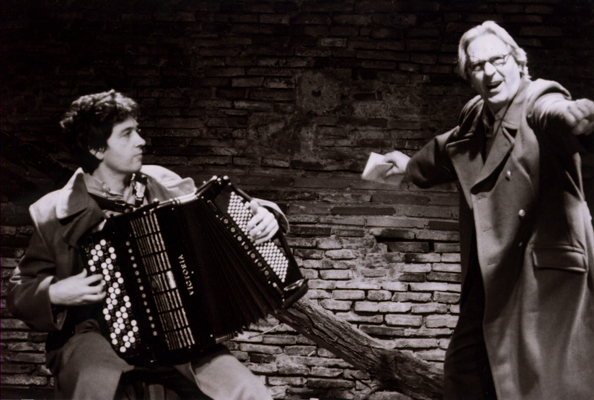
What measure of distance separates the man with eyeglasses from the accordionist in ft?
2.84

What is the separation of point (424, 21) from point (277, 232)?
1748 millimetres

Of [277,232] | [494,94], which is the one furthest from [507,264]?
[277,232]

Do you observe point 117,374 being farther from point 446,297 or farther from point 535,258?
point 446,297

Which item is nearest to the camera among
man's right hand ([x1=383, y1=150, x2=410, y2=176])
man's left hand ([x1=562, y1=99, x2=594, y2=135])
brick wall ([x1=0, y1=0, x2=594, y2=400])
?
man's left hand ([x1=562, y1=99, x2=594, y2=135])

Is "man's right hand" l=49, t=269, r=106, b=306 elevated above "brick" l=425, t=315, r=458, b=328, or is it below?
above

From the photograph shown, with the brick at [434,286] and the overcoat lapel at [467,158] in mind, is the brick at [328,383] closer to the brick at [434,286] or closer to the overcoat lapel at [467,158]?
the brick at [434,286]

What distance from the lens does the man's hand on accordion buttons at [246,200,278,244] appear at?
8.50ft

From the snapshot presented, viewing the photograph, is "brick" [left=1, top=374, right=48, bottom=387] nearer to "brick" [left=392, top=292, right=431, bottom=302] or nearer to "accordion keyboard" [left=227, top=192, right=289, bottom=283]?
"accordion keyboard" [left=227, top=192, right=289, bottom=283]

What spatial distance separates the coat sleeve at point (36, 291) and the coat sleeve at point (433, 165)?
5.43 feet

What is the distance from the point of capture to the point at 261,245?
2.60m

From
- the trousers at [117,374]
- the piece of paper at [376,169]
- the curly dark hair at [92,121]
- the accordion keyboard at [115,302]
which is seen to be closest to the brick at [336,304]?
the piece of paper at [376,169]

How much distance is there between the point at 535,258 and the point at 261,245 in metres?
1.10

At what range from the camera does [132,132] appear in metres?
2.79

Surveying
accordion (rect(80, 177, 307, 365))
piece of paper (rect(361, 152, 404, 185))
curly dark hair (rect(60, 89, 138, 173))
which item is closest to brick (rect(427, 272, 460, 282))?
piece of paper (rect(361, 152, 404, 185))
